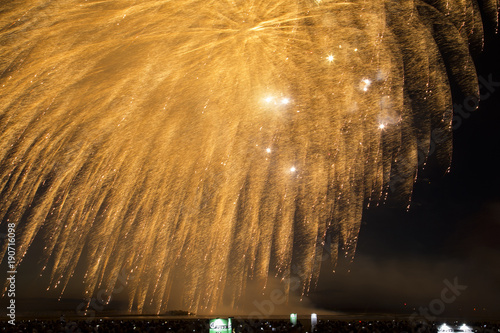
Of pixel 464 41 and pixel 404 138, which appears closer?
pixel 464 41

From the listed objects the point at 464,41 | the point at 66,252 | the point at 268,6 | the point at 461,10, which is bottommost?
the point at 66,252

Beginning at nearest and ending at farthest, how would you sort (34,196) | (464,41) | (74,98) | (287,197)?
(464,41) < (74,98) < (34,196) < (287,197)

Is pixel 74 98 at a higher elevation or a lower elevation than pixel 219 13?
lower

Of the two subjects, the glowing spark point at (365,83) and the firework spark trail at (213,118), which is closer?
the firework spark trail at (213,118)

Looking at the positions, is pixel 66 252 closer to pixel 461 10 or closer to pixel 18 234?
pixel 18 234

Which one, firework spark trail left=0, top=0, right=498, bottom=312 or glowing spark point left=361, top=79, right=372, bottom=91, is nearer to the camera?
firework spark trail left=0, top=0, right=498, bottom=312

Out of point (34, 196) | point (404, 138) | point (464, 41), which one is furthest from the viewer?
point (404, 138)

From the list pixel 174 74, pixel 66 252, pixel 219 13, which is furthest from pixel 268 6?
pixel 66 252

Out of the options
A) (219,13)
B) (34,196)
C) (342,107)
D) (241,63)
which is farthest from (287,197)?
(34,196)
